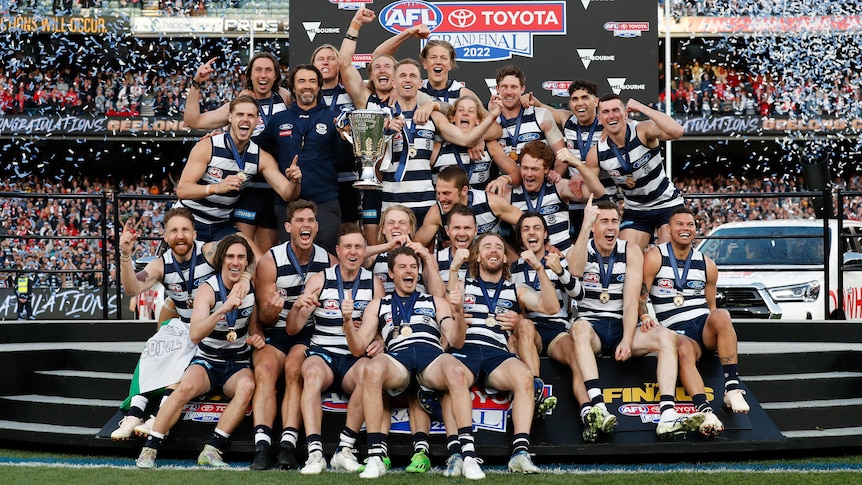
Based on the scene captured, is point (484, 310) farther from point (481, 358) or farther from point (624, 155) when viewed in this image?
point (624, 155)

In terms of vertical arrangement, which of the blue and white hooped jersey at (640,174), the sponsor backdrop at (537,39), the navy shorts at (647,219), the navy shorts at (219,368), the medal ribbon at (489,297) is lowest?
the navy shorts at (219,368)

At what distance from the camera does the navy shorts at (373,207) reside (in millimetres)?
6727

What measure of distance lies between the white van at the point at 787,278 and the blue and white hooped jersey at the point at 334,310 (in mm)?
4468

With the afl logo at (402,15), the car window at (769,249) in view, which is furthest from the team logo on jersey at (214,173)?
the car window at (769,249)

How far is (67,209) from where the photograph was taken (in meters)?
19.3

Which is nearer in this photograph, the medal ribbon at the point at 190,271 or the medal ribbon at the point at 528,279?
the medal ribbon at the point at 190,271

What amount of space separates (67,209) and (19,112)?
158 inches

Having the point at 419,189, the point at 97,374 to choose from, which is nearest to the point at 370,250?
the point at 419,189

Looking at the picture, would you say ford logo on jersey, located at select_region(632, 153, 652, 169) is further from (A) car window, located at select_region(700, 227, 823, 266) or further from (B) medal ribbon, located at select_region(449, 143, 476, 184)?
(A) car window, located at select_region(700, 227, 823, 266)

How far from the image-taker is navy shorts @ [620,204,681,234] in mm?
6863

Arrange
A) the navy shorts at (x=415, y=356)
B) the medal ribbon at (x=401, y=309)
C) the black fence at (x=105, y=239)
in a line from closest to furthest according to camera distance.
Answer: the navy shorts at (x=415, y=356) < the medal ribbon at (x=401, y=309) < the black fence at (x=105, y=239)

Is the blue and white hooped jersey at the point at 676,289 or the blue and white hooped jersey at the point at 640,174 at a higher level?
the blue and white hooped jersey at the point at 640,174

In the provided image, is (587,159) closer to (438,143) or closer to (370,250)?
(438,143)

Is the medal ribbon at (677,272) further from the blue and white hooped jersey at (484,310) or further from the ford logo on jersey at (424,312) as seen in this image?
the ford logo on jersey at (424,312)
